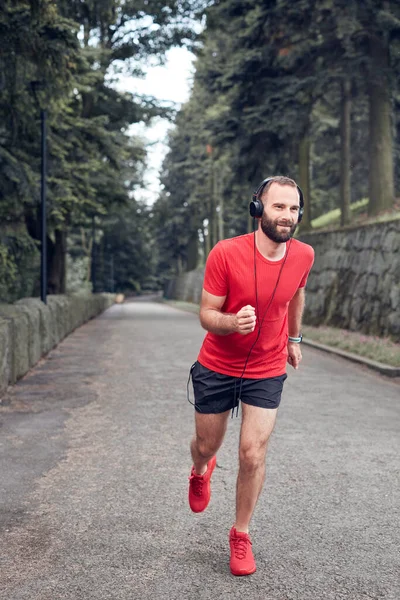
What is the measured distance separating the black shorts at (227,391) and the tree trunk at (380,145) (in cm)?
1785

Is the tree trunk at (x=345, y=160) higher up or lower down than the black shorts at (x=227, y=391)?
higher up

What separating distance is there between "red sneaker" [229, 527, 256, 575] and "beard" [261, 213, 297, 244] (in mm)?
1480

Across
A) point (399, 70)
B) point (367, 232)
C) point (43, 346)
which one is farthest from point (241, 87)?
point (43, 346)

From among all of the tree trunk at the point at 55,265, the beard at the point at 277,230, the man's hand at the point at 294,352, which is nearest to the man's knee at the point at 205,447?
the man's hand at the point at 294,352

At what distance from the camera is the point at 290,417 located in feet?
27.1

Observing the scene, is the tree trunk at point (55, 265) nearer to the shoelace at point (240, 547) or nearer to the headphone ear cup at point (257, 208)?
the headphone ear cup at point (257, 208)

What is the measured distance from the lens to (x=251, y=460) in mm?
3812

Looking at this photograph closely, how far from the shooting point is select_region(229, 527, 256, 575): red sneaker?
3719 mm

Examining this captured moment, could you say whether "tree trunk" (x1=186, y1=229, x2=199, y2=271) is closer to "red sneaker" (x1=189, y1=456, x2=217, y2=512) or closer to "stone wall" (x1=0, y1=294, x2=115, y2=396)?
"stone wall" (x1=0, y1=294, x2=115, y2=396)

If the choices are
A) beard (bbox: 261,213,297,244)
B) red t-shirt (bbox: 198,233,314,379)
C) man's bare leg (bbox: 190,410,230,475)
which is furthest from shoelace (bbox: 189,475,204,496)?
beard (bbox: 261,213,297,244)

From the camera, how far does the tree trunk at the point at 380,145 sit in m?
20.9

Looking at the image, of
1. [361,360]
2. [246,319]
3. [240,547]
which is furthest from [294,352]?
[361,360]

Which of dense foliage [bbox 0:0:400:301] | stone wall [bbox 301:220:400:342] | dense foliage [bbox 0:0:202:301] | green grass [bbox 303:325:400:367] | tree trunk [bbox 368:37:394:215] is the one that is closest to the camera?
dense foliage [bbox 0:0:202:301]

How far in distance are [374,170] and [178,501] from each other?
17.5 m
